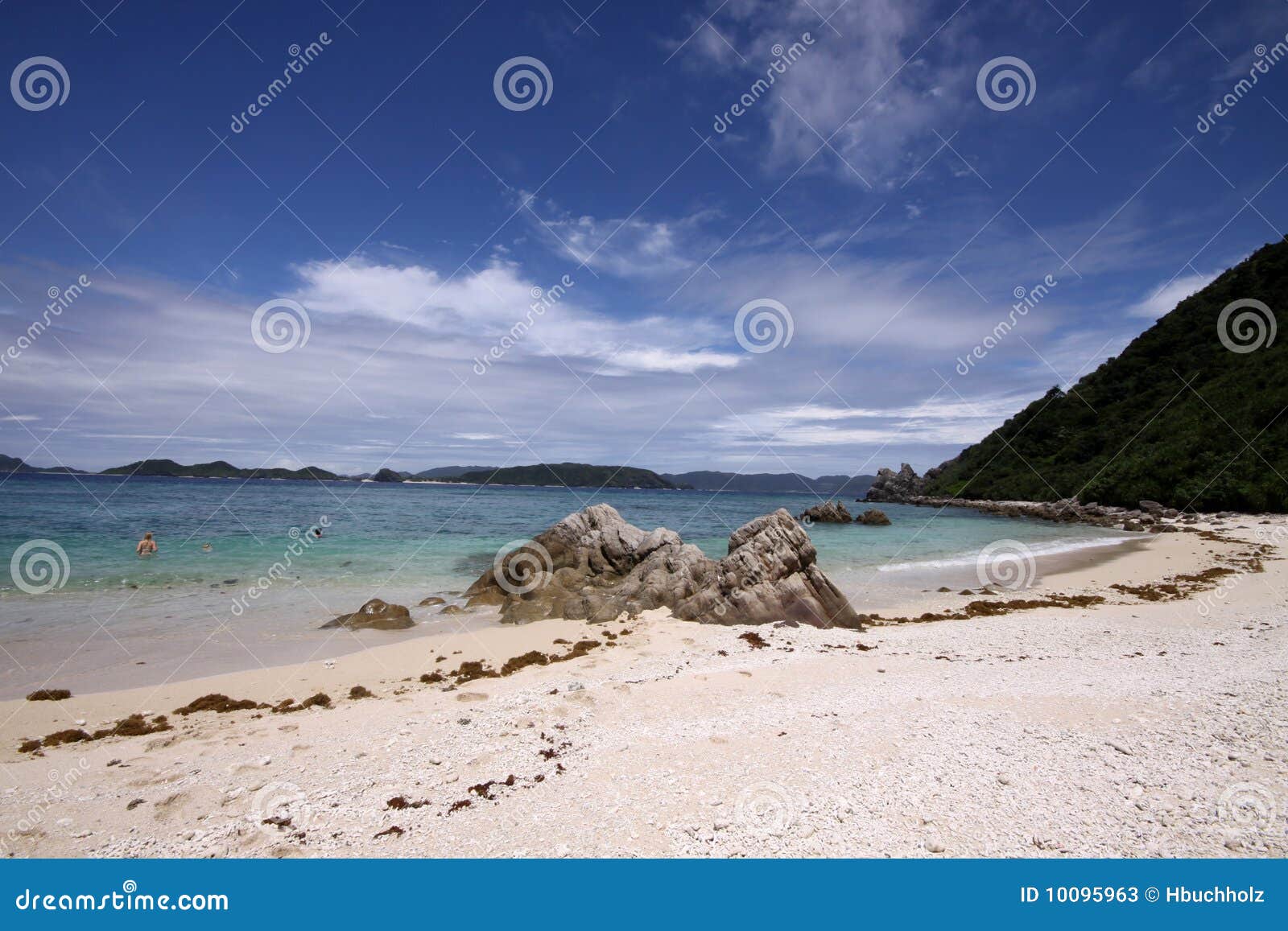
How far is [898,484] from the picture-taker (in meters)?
103

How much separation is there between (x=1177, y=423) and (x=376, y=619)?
232ft

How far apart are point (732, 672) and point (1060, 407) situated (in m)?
95.4

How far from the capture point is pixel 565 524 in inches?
844

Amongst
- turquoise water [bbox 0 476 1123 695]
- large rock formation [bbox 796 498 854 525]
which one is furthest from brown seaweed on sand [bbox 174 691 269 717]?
large rock formation [bbox 796 498 854 525]

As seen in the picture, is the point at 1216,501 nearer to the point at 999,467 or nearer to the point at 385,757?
the point at 999,467

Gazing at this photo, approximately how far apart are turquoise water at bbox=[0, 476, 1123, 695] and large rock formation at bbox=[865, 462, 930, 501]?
2138 inches

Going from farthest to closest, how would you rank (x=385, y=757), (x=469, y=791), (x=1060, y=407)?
(x=1060, y=407)
(x=385, y=757)
(x=469, y=791)

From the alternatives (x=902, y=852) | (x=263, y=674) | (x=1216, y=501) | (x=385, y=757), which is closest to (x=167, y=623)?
(x=263, y=674)

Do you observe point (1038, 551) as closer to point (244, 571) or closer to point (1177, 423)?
point (244, 571)

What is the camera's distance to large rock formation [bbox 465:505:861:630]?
14188mm

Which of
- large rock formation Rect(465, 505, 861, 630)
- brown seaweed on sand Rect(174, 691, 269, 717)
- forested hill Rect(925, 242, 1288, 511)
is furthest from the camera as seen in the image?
forested hill Rect(925, 242, 1288, 511)

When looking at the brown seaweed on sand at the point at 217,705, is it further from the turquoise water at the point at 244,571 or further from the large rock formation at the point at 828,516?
the large rock formation at the point at 828,516

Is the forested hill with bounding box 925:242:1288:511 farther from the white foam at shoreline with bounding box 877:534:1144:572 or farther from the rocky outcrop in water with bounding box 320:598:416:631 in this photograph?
the rocky outcrop in water with bounding box 320:598:416:631

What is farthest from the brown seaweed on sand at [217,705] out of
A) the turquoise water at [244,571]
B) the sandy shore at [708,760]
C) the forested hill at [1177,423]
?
the forested hill at [1177,423]
